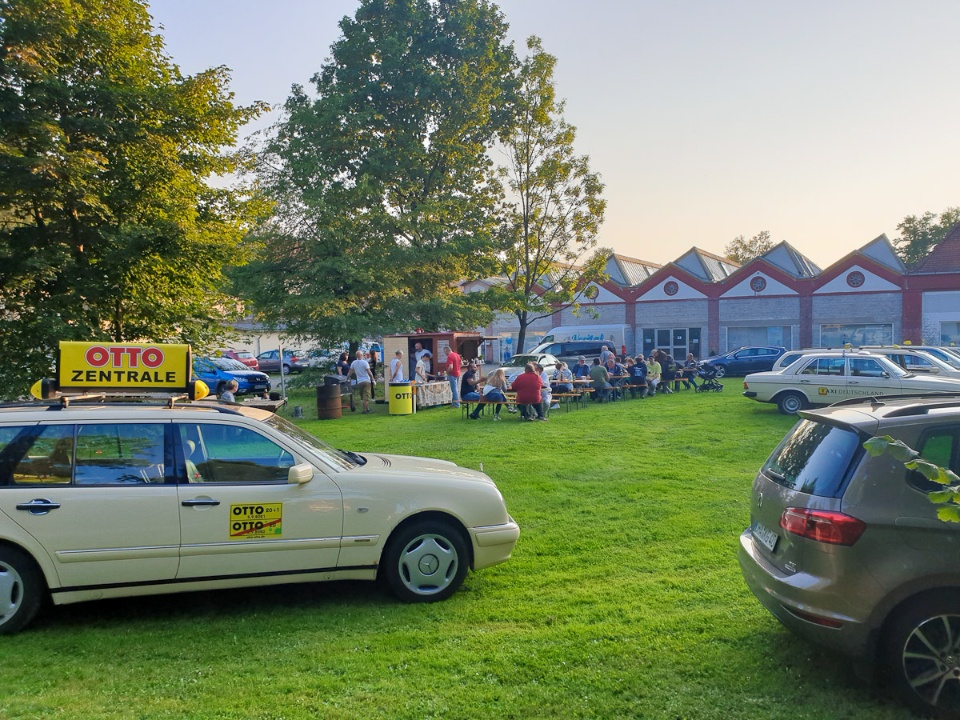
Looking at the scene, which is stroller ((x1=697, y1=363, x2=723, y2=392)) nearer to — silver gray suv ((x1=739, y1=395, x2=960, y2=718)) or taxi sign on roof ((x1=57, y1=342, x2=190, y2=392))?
taxi sign on roof ((x1=57, y1=342, x2=190, y2=392))

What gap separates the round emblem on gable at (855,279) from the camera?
37969 mm

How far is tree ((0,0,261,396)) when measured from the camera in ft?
32.4

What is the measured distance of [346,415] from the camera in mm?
19812

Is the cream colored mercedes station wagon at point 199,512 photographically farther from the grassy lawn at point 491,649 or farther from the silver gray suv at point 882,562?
the silver gray suv at point 882,562

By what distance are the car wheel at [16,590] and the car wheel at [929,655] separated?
17.3ft

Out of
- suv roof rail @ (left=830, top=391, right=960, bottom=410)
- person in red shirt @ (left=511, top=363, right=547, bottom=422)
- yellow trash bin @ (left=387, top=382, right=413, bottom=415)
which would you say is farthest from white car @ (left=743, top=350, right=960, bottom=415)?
suv roof rail @ (left=830, top=391, right=960, bottom=410)

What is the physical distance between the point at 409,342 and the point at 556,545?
664 inches

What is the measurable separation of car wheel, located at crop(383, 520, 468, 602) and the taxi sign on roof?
7.64ft

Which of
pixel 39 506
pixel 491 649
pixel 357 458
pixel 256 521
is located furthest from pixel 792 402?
pixel 39 506

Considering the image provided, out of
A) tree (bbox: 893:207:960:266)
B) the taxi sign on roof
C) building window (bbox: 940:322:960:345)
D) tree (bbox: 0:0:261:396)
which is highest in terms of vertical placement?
tree (bbox: 893:207:960:266)

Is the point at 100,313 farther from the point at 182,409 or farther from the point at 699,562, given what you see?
the point at 699,562

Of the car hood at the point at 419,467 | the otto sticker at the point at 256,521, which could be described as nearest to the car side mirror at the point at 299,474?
the otto sticker at the point at 256,521

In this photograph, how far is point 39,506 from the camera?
16.1 ft

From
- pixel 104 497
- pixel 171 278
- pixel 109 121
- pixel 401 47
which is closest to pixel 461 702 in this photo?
pixel 104 497
